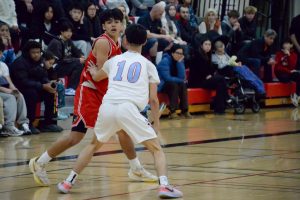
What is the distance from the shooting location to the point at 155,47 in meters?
19.5

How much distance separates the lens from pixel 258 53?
22.1 meters

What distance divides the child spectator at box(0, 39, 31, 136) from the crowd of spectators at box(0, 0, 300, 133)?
49 mm

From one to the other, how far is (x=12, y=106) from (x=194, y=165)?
470 centimetres

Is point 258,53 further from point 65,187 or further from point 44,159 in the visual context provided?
point 65,187

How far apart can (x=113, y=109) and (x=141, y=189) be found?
Result: 99 centimetres

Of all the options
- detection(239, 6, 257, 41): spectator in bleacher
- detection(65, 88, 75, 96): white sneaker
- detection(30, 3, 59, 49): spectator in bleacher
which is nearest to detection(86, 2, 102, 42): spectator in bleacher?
detection(30, 3, 59, 49): spectator in bleacher

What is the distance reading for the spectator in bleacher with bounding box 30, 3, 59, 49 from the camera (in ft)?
59.5

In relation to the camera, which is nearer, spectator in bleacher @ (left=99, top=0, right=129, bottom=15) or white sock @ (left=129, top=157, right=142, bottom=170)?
white sock @ (left=129, top=157, right=142, bottom=170)

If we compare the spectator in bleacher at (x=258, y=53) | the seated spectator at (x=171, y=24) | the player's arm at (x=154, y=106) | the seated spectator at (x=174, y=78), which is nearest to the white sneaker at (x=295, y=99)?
the spectator in bleacher at (x=258, y=53)

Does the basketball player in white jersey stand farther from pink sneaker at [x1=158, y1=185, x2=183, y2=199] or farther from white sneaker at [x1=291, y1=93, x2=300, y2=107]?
white sneaker at [x1=291, y1=93, x2=300, y2=107]

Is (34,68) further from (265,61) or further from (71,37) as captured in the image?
(265,61)

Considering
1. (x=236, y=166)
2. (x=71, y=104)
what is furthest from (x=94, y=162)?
(x=71, y=104)

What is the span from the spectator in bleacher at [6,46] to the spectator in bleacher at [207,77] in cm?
464

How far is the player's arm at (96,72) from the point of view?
950 cm
